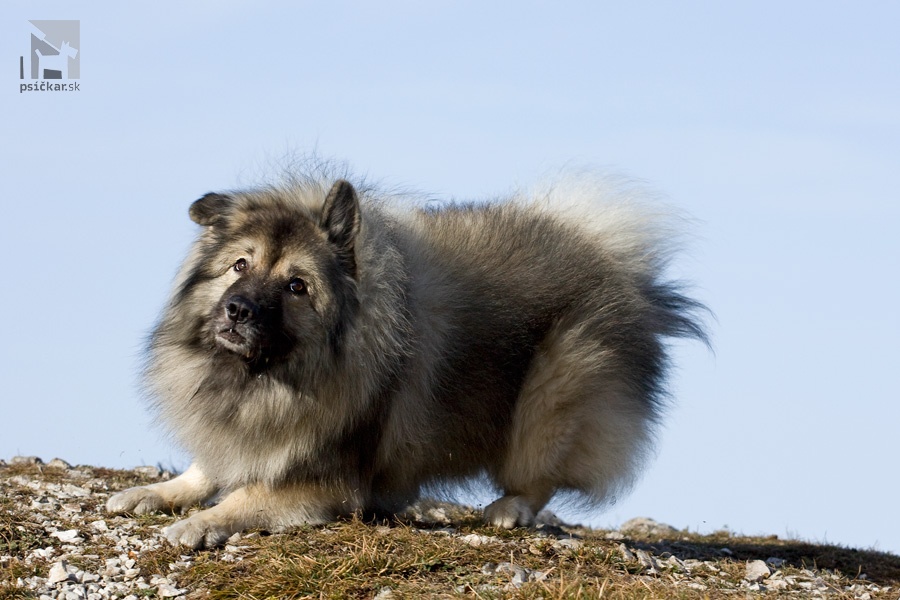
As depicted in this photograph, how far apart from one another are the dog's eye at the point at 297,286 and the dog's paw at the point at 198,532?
1416mm

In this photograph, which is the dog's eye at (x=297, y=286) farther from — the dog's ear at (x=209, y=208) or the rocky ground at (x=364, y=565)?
the rocky ground at (x=364, y=565)

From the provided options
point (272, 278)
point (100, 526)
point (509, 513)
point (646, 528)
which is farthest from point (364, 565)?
point (646, 528)

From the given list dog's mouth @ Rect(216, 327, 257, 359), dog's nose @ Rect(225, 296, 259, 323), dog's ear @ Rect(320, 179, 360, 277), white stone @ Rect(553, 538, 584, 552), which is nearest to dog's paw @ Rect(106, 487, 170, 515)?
dog's mouth @ Rect(216, 327, 257, 359)

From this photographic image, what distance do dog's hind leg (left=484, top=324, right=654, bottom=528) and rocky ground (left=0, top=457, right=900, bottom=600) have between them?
35cm

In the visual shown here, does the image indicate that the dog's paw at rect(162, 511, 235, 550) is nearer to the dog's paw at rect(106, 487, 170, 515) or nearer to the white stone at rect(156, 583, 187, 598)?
the white stone at rect(156, 583, 187, 598)

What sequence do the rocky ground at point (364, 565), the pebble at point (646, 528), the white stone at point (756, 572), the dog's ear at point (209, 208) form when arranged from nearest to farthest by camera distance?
the rocky ground at point (364, 565)
the white stone at point (756, 572)
the dog's ear at point (209, 208)
the pebble at point (646, 528)

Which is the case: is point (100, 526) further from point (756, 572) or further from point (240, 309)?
point (756, 572)

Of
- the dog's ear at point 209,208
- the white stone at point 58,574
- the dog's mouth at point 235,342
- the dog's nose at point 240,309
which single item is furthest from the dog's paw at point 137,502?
the dog's ear at point 209,208

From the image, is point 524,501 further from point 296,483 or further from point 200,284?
point 200,284

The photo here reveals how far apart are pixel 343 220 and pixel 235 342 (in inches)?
39.0

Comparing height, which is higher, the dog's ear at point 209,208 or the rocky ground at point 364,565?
the dog's ear at point 209,208

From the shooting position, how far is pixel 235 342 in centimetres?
626

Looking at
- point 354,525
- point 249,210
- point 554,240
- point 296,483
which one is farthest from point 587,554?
point 249,210

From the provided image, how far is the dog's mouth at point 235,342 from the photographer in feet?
20.4
